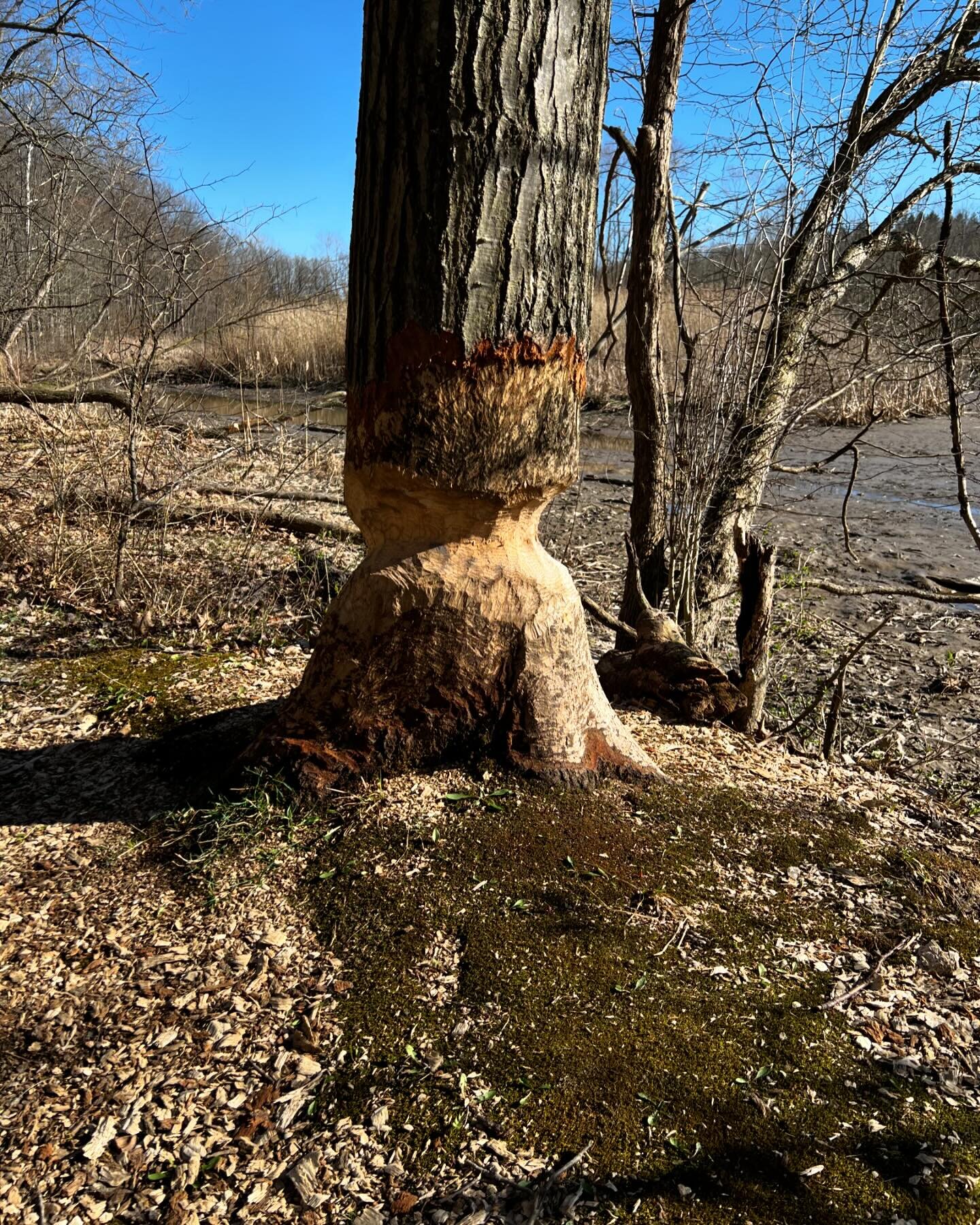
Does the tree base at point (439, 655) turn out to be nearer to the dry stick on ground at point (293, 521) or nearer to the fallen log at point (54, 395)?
the dry stick on ground at point (293, 521)

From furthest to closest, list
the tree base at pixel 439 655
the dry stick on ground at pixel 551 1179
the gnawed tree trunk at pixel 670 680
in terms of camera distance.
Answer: the gnawed tree trunk at pixel 670 680 → the tree base at pixel 439 655 → the dry stick on ground at pixel 551 1179

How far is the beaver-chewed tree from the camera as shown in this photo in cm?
208

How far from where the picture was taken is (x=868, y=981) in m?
2.11

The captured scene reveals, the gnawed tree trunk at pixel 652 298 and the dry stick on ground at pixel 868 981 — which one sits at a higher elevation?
the gnawed tree trunk at pixel 652 298

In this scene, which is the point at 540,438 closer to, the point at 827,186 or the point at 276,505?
the point at 827,186

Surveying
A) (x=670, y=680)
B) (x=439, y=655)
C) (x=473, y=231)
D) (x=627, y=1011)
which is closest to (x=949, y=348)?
(x=670, y=680)

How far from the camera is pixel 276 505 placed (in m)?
8.41

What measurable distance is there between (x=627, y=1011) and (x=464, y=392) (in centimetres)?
152

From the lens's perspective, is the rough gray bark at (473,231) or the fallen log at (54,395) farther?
the fallen log at (54,395)

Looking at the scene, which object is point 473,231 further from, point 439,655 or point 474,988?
point 474,988

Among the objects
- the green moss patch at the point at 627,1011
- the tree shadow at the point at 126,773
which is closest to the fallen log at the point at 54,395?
the tree shadow at the point at 126,773

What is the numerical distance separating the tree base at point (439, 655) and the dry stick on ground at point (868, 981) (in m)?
0.89

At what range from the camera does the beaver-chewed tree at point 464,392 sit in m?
2.08

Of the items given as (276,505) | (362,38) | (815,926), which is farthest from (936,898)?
(276,505)
